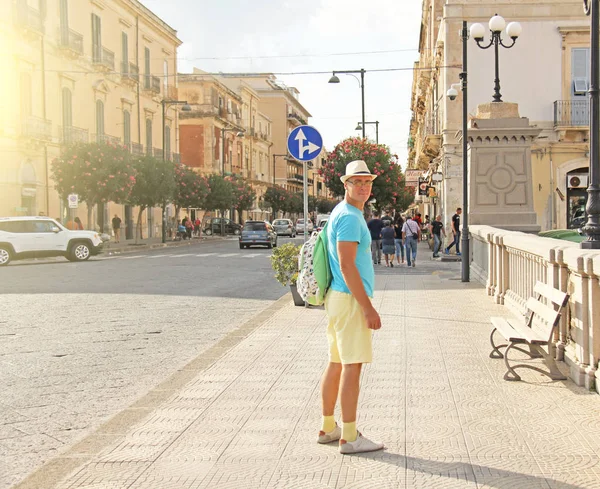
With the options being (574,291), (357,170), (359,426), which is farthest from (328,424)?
(574,291)

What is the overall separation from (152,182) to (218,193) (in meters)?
17.3

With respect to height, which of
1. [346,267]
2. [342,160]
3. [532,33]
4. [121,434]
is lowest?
[121,434]

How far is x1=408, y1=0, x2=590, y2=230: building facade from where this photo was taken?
3091 cm

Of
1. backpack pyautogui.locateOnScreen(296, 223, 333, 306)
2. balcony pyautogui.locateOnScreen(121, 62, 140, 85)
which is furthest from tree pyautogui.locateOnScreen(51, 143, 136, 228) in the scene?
backpack pyautogui.locateOnScreen(296, 223, 333, 306)

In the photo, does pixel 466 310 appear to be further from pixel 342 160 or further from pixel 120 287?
pixel 342 160

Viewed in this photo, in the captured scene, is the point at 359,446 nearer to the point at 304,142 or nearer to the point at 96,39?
the point at 304,142

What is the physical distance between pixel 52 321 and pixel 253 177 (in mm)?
75586


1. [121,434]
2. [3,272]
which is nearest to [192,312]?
[121,434]

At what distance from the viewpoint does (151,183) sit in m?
41.7

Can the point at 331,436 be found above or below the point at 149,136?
below

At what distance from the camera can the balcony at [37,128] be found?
113 ft

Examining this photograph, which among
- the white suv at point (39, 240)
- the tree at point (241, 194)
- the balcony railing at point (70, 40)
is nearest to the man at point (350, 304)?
the white suv at point (39, 240)

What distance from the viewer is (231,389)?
6.58 m

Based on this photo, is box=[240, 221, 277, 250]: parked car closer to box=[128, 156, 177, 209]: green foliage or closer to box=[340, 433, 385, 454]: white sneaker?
box=[128, 156, 177, 209]: green foliage
